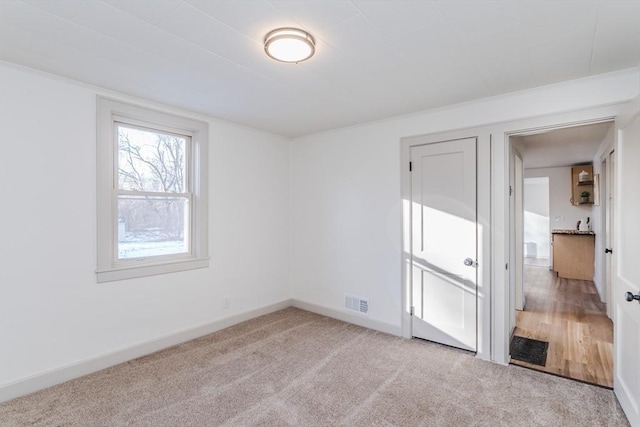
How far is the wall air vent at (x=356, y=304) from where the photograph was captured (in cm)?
390

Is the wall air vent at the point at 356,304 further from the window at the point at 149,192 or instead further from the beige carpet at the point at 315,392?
the window at the point at 149,192

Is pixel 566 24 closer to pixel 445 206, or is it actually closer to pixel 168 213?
pixel 445 206

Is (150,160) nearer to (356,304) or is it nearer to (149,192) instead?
(149,192)

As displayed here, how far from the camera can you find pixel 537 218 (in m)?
9.30

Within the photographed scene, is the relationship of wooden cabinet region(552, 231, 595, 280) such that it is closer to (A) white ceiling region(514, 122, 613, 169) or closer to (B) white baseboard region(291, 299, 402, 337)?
(A) white ceiling region(514, 122, 613, 169)

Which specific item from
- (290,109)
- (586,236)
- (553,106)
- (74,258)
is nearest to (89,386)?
(74,258)

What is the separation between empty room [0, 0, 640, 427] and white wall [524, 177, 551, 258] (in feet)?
17.3

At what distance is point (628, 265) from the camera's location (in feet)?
7.13

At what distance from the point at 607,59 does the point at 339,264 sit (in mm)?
3149

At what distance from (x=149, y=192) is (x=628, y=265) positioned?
13.2 feet

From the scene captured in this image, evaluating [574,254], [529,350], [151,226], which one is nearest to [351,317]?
[529,350]

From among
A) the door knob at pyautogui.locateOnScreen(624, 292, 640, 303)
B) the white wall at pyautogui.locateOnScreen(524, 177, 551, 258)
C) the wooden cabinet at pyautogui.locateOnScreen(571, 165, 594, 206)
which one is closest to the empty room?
the door knob at pyautogui.locateOnScreen(624, 292, 640, 303)

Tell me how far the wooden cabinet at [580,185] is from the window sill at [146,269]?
757 centimetres

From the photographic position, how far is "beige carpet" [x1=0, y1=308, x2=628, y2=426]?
217 centimetres
